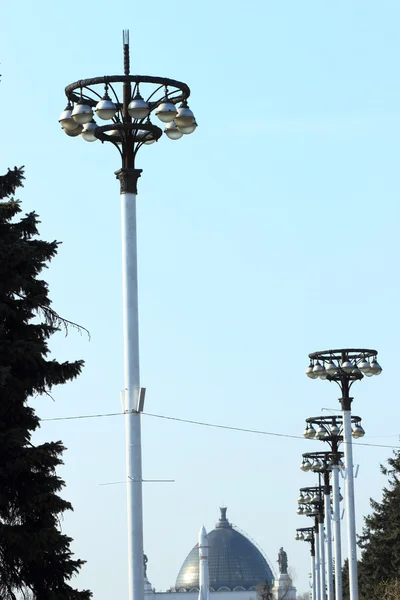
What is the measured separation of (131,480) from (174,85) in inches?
219

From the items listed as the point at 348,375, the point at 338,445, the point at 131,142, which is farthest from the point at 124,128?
the point at 338,445

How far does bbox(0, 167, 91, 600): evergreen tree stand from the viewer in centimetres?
2152

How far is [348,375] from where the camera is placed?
36156mm

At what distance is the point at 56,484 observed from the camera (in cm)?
2217

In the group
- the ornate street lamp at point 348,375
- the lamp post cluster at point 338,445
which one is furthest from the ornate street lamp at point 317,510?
the ornate street lamp at point 348,375

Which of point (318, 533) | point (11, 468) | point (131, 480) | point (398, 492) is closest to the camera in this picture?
point (131, 480)

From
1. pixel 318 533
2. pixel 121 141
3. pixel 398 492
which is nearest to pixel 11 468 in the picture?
pixel 121 141

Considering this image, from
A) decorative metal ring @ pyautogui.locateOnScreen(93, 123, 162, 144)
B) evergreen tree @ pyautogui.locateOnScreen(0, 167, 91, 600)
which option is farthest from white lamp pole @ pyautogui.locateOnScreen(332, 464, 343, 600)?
decorative metal ring @ pyautogui.locateOnScreen(93, 123, 162, 144)

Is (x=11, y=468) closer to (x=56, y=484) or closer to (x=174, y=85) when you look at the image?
(x=56, y=484)

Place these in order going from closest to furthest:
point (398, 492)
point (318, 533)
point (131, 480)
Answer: point (131, 480)
point (318, 533)
point (398, 492)

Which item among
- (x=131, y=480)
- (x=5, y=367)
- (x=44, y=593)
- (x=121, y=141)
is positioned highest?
(x=121, y=141)

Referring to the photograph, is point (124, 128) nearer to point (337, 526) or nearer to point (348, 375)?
point (348, 375)

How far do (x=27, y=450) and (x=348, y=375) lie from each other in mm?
16015

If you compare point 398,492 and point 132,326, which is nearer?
point 132,326
